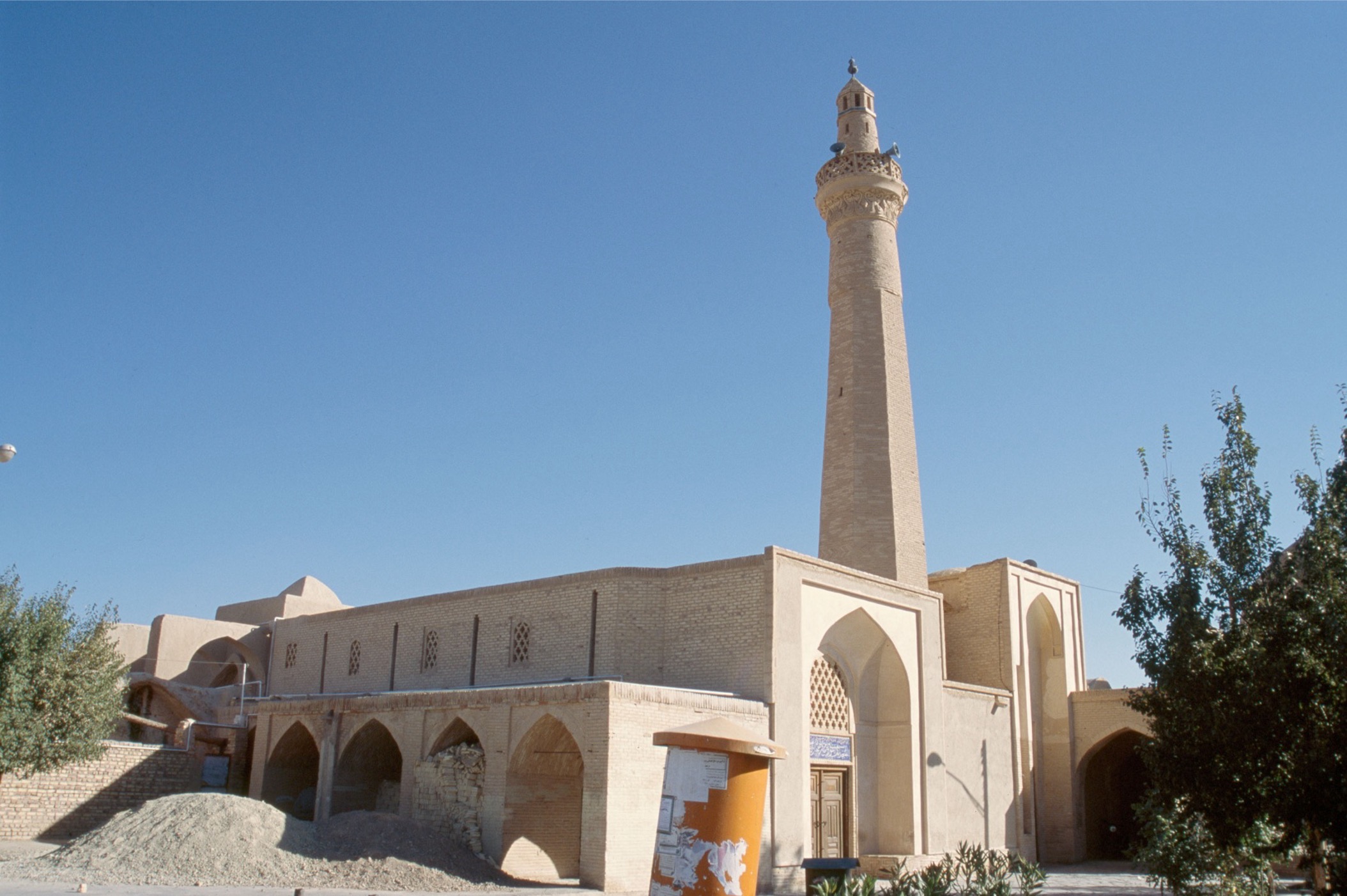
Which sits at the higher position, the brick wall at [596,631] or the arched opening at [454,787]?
the brick wall at [596,631]

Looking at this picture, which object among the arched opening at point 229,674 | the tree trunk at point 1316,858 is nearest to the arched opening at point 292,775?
the arched opening at point 229,674

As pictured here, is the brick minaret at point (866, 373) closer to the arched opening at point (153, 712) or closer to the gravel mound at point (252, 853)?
the gravel mound at point (252, 853)

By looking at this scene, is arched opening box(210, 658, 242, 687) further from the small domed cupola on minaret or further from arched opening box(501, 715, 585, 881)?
the small domed cupola on minaret

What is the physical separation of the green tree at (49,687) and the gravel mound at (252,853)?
3.16m

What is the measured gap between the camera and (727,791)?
29.7 ft

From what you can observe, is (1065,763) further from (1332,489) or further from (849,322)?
(1332,489)

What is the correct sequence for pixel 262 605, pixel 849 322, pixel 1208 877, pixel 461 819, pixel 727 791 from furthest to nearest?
pixel 262 605
pixel 849 322
pixel 461 819
pixel 1208 877
pixel 727 791

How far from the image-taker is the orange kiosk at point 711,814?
8.85m

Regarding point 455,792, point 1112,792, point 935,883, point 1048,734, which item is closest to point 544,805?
point 455,792

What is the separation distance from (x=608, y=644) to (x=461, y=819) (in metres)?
3.74

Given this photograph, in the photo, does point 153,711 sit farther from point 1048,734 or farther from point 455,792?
point 1048,734

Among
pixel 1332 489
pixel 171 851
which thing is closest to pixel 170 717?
pixel 171 851

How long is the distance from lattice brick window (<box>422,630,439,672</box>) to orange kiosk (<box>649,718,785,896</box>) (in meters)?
13.5

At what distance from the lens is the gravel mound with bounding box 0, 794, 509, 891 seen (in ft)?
45.6
